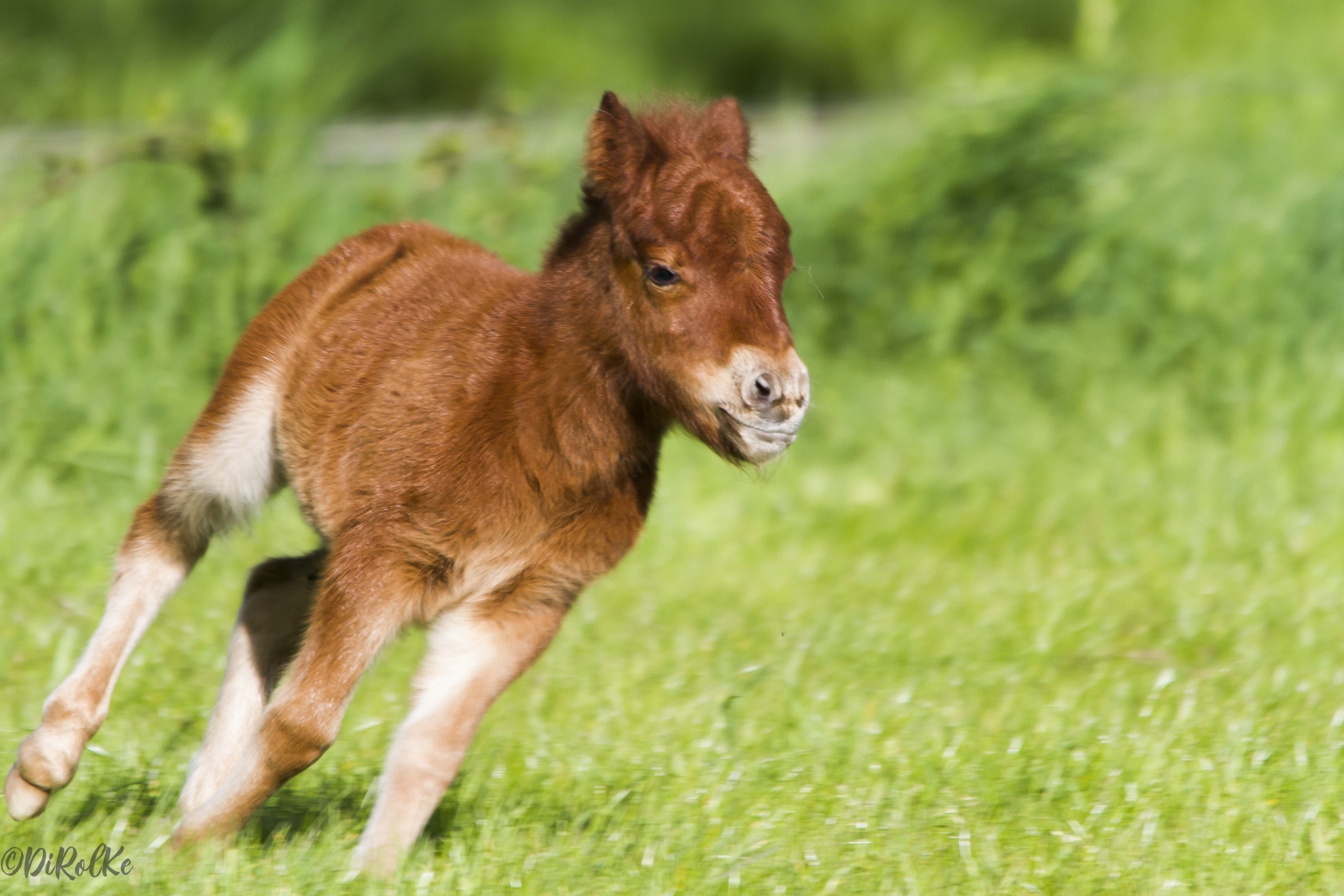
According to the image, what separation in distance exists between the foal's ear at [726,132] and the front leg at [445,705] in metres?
1.02

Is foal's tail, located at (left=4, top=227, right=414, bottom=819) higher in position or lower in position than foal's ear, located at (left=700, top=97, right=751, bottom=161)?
lower

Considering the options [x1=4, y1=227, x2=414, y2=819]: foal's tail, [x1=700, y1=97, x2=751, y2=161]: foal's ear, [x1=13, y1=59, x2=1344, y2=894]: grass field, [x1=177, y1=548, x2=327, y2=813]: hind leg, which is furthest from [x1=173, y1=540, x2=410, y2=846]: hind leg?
[x1=700, y1=97, x2=751, y2=161]: foal's ear

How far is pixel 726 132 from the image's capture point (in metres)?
3.41

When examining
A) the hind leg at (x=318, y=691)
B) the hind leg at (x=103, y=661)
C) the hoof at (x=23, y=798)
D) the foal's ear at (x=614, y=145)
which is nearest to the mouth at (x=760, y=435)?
the foal's ear at (x=614, y=145)

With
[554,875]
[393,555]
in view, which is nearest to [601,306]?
[393,555]

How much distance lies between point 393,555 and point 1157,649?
2867mm

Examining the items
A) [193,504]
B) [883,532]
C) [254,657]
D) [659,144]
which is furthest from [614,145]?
[883,532]

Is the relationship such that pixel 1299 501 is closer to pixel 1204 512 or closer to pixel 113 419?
pixel 1204 512

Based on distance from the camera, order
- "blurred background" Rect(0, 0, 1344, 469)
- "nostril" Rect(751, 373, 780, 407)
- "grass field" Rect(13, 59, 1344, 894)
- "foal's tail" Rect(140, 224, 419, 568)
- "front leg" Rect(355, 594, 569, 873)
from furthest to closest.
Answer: "blurred background" Rect(0, 0, 1344, 469)
"foal's tail" Rect(140, 224, 419, 568)
"grass field" Rect(13, 59, 1344, 894)
"front leg" Rect(355, 594, 569, 873)
"nostril" Rect(751, 373, 780, 407)

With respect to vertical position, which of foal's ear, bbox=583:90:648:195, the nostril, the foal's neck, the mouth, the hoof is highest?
foal's ear, bbox=583:90:648:195

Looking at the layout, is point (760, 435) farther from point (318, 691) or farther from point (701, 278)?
point (318, 691)

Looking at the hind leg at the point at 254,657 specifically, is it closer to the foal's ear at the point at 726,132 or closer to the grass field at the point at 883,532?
the grass field at the point at 883,532

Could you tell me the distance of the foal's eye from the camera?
10.3 feet

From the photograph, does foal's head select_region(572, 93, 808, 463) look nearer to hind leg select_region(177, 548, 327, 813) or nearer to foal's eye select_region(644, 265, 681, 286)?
foal's eye select_region(644, 265, 681, 286)
